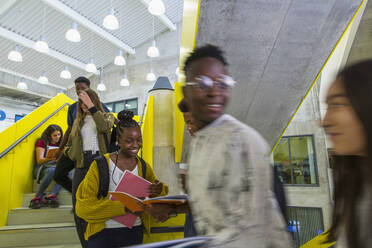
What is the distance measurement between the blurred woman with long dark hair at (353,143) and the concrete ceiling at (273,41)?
1.76 meters

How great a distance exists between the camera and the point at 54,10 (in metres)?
12.1

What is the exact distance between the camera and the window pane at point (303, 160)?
11.0 metres

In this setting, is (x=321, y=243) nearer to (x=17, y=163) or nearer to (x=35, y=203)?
(x=35, y=203)

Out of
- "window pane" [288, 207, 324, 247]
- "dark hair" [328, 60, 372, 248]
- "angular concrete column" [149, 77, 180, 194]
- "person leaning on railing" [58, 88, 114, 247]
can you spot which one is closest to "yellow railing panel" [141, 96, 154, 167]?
"angular concrete column" [149, 77, 180, 194]

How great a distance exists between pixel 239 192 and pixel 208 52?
1.43 feet

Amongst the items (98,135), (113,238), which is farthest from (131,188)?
(98,135)

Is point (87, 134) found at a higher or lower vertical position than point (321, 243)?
higher

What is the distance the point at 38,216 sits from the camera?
11.2ft

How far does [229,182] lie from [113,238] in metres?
1.31

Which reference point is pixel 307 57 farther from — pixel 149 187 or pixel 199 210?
pixel 199 210

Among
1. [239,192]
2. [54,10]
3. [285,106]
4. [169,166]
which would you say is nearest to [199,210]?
[239,192]

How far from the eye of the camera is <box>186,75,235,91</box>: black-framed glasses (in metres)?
0.71

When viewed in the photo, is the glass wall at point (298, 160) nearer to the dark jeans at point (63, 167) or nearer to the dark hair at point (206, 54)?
the dark jeans at point (63, 167)

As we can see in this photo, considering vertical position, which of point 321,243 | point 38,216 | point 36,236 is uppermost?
point 321,243
